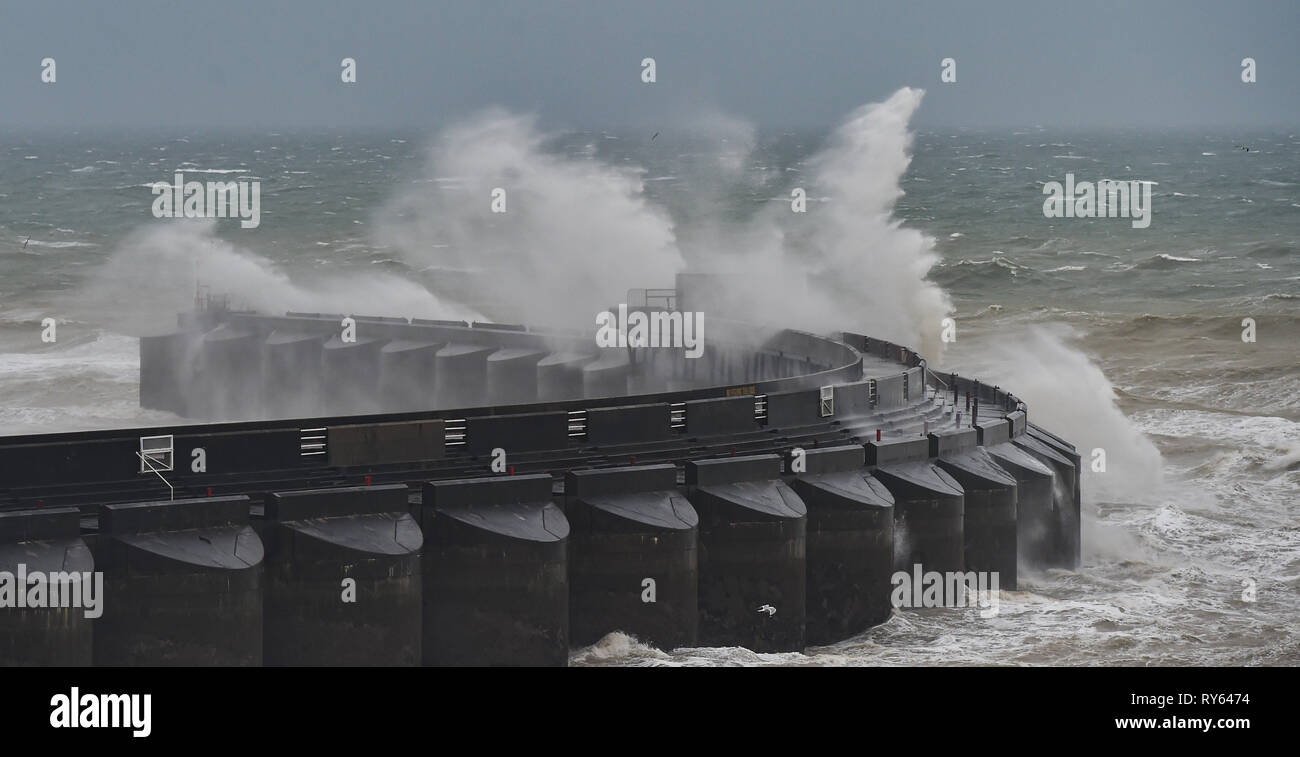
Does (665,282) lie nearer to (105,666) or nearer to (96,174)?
(105,666)

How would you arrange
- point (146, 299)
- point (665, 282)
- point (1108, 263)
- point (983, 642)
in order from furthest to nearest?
point (1108, 263)
point (146, 299)
point (665, 282)
point (983, 642)

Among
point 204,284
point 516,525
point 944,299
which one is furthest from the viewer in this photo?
point 204,284

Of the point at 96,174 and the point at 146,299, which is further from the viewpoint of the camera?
the point at 96,174

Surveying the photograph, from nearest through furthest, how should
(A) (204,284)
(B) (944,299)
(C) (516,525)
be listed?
(C) (516,525)
(B) (944,299)
(A) (204,284)

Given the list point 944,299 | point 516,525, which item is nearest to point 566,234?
point 944,299

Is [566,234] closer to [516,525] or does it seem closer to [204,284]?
[204,284]

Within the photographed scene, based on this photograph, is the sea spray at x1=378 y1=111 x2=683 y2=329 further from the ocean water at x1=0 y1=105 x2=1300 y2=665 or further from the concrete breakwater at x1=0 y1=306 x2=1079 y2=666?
the concrete breakwater at x1=0 y1=306 x2=1079 y2=666

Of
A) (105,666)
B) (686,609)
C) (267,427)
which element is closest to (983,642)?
(686,609)

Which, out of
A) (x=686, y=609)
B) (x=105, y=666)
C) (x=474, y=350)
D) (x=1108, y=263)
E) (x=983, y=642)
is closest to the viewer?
(x=105, y=666)

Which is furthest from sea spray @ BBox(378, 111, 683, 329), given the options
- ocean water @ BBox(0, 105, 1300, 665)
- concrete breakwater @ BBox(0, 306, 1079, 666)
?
concrete breakwater @ BBox(0, 306, 1079, 666)
